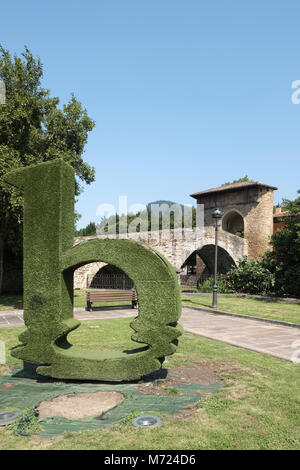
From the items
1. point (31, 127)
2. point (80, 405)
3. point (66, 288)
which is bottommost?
point (80, 405)

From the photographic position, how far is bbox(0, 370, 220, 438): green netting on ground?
12.8ft

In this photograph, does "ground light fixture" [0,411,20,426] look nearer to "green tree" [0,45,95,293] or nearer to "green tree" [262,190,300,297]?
"green tree" [0,45,95,293]

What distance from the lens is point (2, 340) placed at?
8.31m

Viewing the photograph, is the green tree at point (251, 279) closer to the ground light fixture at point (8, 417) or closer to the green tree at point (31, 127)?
the green tree at point (31, 127)

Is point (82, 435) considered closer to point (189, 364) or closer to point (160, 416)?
point (160, 416)

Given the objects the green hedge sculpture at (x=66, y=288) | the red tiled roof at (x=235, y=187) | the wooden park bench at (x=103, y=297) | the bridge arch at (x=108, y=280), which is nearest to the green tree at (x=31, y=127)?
the wooden park bench at (x=103, y=297)

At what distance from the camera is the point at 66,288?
19.0 ft

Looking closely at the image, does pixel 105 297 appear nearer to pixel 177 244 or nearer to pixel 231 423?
pixel 177 244

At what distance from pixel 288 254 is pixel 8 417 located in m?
18.0

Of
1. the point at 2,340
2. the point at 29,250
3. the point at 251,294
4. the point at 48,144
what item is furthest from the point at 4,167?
the point at 251,294

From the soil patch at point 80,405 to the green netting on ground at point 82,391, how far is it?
0.36 ft

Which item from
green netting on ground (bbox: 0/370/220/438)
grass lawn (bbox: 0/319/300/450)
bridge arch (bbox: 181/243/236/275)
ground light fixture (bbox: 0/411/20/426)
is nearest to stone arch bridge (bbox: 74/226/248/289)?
bridge arch (bbox: 181/243/236/275)

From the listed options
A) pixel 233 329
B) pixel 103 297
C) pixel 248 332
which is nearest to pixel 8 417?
pixel 248 332

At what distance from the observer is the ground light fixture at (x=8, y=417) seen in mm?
3916
